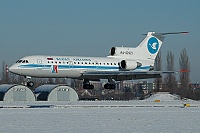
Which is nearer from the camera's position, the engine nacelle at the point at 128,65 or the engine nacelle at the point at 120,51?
the engine nacelle at the point at 128,65

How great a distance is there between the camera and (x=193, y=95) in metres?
111

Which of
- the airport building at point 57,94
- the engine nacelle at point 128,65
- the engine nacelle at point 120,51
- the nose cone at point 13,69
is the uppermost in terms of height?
the engine nacelle at point 120,51

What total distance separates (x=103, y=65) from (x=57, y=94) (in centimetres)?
3694

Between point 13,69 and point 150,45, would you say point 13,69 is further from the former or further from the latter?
point 150,45

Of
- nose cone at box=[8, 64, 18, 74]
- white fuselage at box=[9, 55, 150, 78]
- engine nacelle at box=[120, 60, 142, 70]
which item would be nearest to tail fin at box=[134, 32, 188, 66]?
engine nacelle at box=[120, 60, 142, 70]

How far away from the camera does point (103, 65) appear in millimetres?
57000

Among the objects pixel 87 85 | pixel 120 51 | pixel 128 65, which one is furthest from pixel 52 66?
pixel 120 51

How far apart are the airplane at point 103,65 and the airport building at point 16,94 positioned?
3352cm

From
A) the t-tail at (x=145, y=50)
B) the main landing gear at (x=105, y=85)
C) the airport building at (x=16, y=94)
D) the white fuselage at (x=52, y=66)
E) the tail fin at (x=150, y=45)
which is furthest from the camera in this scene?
the airport building at (x=16, y=94)

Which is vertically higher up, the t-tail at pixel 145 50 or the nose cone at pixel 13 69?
the t-tail at pixel 145 50

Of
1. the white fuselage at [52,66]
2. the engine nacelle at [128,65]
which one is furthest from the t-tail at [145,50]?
the white fuselage at [52,66]

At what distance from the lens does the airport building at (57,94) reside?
9181cm

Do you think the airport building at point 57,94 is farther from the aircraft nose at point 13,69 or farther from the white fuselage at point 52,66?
the aircraft nose at point 13,69

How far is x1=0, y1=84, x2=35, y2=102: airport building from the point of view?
89.4 meters
